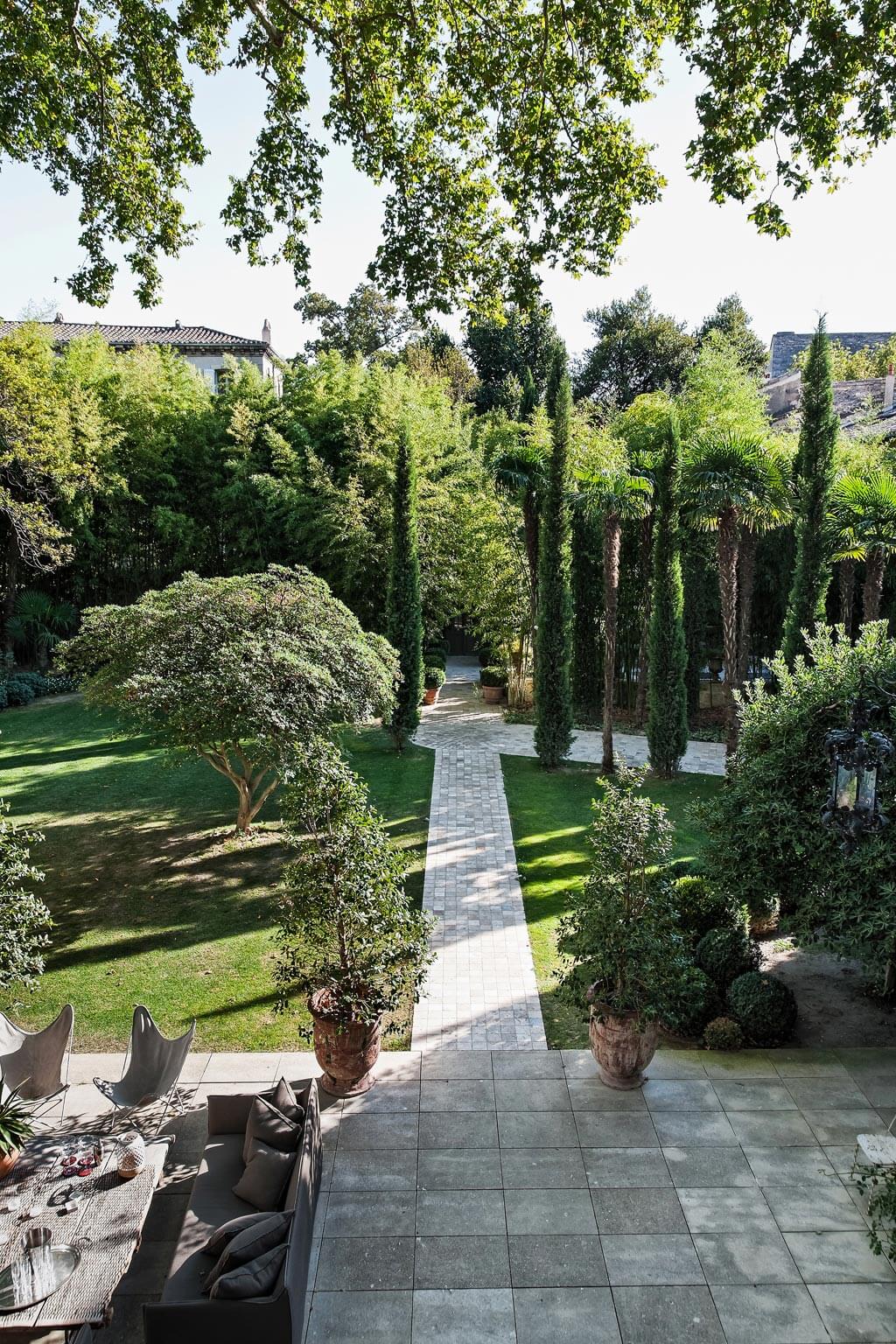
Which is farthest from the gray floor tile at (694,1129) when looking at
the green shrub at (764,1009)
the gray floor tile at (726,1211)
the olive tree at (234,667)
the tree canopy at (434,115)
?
the tree canopy at (434,115)

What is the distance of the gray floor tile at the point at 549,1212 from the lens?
5.15 meters

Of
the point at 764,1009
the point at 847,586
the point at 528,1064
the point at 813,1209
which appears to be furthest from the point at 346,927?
the point at 847,586

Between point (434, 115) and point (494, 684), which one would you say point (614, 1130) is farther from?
point (494, 684)

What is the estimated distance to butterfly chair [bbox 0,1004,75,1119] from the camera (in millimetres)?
6266

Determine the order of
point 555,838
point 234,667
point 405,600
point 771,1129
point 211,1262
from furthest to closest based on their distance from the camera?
point 405,600, point 555,838, point 234,667, point 771,1129, point 211,1262

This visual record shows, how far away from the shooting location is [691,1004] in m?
6.98

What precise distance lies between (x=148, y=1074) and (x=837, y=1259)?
4.75m

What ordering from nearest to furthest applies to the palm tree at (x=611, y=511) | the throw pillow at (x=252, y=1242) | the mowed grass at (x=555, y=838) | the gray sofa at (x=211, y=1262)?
the gray sofa at (x=211, y=1262) → the throw pillow at (x=252, y=1242) → the mowed grass at (x=555, y=838) → the palm tree at (x=611, y=511)

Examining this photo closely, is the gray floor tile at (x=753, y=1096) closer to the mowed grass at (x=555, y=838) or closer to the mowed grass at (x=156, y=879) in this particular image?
the mowed grass at (x=555, y=838)

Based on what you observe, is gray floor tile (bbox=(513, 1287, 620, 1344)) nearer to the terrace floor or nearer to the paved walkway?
the terrace floor

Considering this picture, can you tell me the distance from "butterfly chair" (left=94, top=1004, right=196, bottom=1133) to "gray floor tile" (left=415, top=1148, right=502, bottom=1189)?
1893mm

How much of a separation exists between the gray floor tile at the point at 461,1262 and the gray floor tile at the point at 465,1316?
0.19ft

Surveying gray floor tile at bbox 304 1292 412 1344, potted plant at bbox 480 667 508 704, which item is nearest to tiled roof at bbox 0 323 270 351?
potted plant at bbox 480 667 508 704

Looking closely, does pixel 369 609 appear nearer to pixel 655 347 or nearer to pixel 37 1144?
pixel 37 1144
